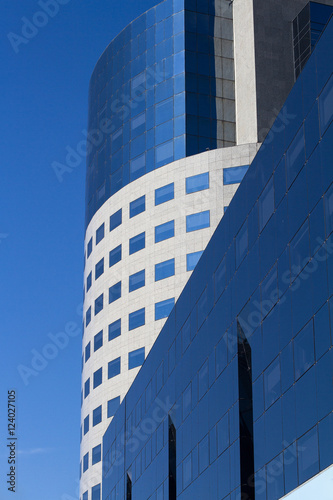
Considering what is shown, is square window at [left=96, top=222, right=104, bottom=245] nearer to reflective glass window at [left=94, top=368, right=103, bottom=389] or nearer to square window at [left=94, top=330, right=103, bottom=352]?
square window at [left=94, top=330, right=103, bottom=352]

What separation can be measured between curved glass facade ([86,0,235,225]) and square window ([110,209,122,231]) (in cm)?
262

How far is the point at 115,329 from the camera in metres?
84.5

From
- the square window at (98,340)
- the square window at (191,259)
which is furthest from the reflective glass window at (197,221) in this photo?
the square window at (98,340)

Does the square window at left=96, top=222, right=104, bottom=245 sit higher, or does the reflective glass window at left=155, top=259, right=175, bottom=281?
the square window at left=96, top=222, right=104, bottom=245

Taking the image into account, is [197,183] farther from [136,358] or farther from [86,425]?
[86,425]

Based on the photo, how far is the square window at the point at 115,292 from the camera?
85.2 m

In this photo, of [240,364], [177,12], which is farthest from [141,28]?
[240,364]

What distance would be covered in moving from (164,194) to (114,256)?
27.7 ft

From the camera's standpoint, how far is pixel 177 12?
89.8 meters

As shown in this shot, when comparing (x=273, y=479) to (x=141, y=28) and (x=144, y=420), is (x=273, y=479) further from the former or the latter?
(x=141, y=28)

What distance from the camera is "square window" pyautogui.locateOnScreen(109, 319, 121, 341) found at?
275 ft

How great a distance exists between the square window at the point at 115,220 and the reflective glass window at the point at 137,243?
343 cm

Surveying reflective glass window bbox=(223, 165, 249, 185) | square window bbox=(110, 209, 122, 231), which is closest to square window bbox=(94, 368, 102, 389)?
square window bbox=(110, 209, 122, 231)

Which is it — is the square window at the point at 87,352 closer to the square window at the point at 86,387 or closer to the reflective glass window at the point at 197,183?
the square window at the point at 86,387
